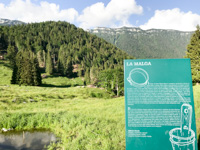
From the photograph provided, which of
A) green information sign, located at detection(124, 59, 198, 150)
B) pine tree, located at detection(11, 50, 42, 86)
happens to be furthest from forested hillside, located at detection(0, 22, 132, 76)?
green information sign, located at detection(124, 59, 198, 150)

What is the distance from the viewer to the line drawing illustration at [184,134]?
5.01m

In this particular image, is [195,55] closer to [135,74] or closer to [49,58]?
[135,74]

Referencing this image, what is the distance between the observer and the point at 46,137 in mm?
8984

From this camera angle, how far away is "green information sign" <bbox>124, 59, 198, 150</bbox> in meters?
5.03

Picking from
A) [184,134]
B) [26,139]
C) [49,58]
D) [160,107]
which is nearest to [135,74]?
[160,107]

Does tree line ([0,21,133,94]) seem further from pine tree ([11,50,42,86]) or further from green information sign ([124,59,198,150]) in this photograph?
green information sign ([124,59,198,150])

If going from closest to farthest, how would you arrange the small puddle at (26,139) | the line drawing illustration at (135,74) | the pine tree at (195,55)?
the line drawing illustration at (135,74), the small puddle at (26,139), the pine tree at (195,55)

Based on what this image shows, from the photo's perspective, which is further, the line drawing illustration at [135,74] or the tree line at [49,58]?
the tree line at [49,58]

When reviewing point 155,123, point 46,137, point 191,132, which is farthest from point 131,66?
point 46,137

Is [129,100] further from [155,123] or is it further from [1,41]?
[1,41]

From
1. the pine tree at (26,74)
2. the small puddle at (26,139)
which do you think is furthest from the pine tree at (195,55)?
the pine tree at (26,74)

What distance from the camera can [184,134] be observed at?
5.04 meters

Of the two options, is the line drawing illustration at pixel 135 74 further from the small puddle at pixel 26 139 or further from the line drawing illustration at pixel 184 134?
the small puddle at pixel 26 139

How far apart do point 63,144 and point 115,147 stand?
10.0 ft
